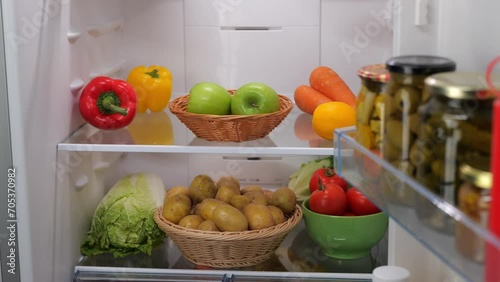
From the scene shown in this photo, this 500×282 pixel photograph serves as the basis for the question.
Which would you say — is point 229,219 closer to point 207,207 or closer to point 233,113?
point 207,207

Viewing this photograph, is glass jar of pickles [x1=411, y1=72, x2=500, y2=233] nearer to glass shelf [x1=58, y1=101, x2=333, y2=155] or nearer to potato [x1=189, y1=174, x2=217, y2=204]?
glass shelf [x1=58, y1=101, x2=333, y2=155]

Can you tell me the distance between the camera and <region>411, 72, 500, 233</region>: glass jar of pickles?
0.77 m

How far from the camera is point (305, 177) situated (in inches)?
94.0

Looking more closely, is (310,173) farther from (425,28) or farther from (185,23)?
(425,28)

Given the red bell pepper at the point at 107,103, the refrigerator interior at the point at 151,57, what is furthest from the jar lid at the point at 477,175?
the red bell pepper at the point at 107,103

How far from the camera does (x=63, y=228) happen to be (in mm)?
2059

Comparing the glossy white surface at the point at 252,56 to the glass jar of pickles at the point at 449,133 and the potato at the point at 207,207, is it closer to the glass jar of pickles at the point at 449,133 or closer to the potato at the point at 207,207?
the potato at the point at 207,207

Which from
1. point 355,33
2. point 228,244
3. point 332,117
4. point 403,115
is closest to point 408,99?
point 403,115

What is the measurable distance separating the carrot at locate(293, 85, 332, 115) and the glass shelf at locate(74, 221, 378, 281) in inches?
15.7

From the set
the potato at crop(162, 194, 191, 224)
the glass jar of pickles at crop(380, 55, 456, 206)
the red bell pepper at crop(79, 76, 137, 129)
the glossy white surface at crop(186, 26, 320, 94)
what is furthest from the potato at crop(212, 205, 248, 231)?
the glass jar of pickles at crop(380, 55, 456, 206)

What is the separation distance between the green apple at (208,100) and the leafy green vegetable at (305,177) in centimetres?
49

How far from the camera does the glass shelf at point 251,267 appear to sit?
6.65 ft

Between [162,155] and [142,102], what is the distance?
322 millimetres

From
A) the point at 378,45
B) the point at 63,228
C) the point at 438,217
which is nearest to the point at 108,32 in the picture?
the point at 63,228
